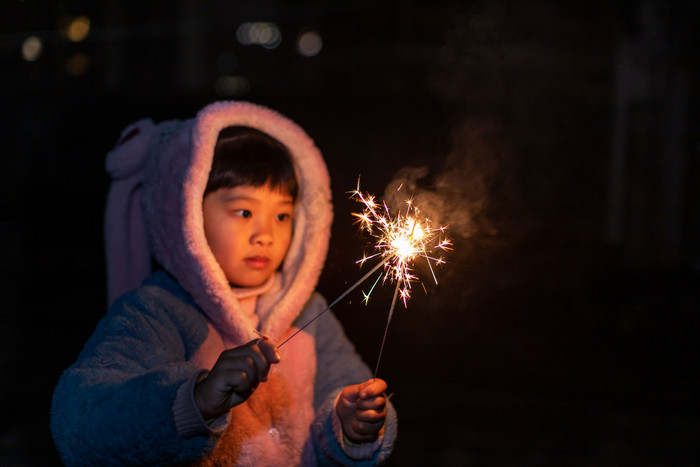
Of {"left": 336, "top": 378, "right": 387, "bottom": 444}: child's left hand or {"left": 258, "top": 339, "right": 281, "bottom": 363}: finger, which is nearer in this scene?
{"left": 258, "top": 339, "right": 281, "bottom": 363}: finger

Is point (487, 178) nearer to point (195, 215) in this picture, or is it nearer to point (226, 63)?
point (195, 215)

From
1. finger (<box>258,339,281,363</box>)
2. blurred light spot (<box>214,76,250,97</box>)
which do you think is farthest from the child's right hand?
blurred light spot (<box>214,76,250,97</box>)

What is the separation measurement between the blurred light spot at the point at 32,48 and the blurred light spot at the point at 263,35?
1.05 m

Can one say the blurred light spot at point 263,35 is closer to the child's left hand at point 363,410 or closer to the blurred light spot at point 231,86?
the blurred light spot at point 231,86

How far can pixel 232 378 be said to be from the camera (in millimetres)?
620

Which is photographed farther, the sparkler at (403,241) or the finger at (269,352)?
the sparkler at (403,241)

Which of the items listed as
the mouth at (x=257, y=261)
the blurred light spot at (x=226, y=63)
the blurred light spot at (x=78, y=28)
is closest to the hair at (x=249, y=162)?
the mouth at (x=257, y=261)

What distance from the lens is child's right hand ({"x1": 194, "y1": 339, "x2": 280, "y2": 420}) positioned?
623 mm

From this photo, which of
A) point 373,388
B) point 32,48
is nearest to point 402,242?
point 373,388

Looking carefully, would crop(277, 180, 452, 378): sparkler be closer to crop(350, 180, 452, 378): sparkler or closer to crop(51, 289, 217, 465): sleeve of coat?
crop(350, 180, 452, 378): sparkler

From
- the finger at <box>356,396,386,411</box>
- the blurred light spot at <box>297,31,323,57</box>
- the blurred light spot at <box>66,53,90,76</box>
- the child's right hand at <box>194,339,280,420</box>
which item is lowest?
the child's right hand at <box>194,339,280,420</box>

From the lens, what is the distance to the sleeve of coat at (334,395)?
0.88m

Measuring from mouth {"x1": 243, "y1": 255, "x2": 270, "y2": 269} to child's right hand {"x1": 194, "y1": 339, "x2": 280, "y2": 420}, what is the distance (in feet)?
0.83

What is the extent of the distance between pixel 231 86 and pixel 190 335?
5.34 ft
